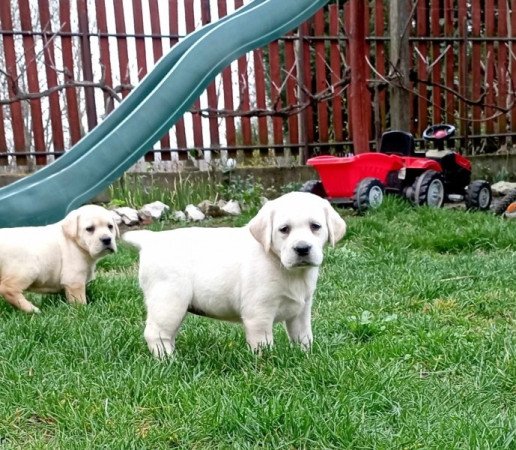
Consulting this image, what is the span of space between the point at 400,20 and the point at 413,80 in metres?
1.09

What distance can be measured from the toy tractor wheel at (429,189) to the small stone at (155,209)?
2776mm

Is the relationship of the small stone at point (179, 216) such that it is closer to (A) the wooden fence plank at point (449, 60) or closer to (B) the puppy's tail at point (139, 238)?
(B) the puppy's tail at point (139, 238)

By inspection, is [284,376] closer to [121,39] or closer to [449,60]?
[121,39]

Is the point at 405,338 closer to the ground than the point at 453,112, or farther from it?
closer to the ground

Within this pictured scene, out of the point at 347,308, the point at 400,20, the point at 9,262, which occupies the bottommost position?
the point at 347,308

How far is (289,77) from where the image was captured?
10523mm

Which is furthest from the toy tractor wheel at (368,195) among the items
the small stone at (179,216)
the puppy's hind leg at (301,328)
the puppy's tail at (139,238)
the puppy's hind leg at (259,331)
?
the puppy's hind leg at (259,331)

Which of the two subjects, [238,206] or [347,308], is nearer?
[347,308]

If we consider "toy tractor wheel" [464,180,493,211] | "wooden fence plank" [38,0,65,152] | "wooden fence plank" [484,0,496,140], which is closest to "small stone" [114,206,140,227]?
"wooden fence plank" [38,0,65,152]

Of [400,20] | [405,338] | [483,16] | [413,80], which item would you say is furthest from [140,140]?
[483,16]

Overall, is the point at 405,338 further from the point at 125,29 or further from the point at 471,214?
the point at 125,29

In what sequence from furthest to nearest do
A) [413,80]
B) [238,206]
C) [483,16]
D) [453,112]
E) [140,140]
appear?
[483,16], [453,112], [413,80], [238,206], [140,140]

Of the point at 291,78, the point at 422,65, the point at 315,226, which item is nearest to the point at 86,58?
the point at 291,78

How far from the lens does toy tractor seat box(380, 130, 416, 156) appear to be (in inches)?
322
